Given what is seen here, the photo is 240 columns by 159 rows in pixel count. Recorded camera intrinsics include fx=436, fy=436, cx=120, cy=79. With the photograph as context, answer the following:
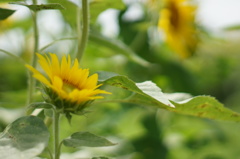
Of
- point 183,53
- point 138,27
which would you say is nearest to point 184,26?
point 183,53

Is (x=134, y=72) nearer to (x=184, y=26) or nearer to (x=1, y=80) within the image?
(x=184, y=26)

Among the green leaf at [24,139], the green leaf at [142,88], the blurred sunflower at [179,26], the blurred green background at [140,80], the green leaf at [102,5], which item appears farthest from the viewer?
the blurred sunflower at [179,26]

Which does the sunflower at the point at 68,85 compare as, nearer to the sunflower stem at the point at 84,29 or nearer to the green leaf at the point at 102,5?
the sunflower stem at the point at 84,29

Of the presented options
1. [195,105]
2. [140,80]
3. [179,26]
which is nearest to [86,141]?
[195,105]

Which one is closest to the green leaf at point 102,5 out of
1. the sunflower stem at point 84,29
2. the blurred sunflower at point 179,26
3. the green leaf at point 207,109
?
the sunflower stem at point 84,29

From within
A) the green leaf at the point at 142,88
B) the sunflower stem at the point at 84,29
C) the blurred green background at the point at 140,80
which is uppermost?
the sunflower stem at the point at 84,29

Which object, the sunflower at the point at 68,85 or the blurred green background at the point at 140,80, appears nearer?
the sunflower at the point at 68,85

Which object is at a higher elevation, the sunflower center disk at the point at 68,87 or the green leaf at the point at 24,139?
the sunflower center disk at the point at 68,87
